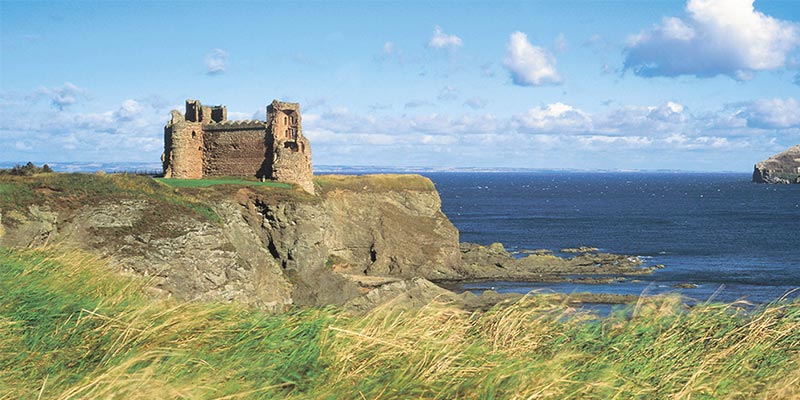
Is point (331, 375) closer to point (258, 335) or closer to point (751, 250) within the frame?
point (258, 335)

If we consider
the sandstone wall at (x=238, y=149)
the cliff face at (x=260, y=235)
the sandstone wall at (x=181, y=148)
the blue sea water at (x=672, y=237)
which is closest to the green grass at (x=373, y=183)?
the cliff face at (x=260, y=235)

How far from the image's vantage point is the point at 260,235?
135 ft

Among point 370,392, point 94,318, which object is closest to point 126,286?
point 94,318

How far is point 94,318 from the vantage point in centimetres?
940

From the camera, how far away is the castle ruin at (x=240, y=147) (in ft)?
156

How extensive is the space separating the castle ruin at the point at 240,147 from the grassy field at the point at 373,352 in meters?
35.2

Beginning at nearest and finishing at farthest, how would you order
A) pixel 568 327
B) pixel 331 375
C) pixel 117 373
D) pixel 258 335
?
pixel 117 373
pixel 331 375
pixel 258 335
pixel 568 327

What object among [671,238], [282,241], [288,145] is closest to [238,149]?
[288,145]

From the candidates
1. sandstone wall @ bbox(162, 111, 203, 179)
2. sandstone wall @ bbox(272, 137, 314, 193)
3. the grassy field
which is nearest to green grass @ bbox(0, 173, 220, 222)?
sandstone wall @ bbox(272, 137, 314, 193)

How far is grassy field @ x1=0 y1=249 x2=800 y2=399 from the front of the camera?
7.71 m

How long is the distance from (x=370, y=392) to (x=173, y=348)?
8.08ft

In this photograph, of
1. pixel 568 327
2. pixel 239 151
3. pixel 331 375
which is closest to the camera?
pixel 331 375

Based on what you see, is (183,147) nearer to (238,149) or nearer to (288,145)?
(238,149)

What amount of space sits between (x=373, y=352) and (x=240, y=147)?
41.9 metres
